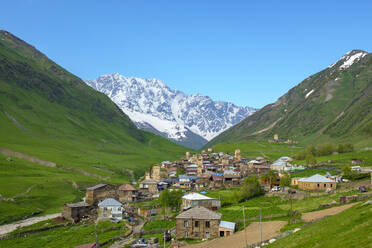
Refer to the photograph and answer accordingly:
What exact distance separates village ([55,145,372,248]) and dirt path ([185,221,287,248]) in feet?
10.7

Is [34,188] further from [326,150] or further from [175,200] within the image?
[326,150]

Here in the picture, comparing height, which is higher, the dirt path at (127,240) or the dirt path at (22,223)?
the dirt path at (127,240)

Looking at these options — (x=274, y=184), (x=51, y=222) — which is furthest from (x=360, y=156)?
(x=51, y=222)

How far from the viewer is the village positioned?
6938cm

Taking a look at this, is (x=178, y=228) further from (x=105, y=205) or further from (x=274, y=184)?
(x=274, y=184)

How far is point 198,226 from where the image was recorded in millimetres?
69500

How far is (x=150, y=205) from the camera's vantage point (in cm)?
11806

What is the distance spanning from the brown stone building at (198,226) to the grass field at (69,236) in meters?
18.5

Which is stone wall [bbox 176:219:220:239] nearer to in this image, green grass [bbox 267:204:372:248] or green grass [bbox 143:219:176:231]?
green grass [bbox 143:219:176:231]

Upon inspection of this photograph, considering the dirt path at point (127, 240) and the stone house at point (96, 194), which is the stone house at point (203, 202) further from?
the stone house at point (96, 194)

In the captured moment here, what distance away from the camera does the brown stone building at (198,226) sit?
69.0 metres

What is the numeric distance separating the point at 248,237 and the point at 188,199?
124 feet

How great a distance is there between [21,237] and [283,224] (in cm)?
6405

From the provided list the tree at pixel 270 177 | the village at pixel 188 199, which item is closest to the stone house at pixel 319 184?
the village at pixel 188 199
